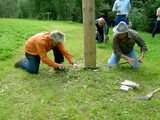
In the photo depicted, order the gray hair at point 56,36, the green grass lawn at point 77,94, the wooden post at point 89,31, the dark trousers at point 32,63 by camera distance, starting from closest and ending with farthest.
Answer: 1. the green grass lawn at point 77,94
2. the gray hair at point 56,36
3. the wooden post at point 89,31
4. the dark trousers at point 32,63

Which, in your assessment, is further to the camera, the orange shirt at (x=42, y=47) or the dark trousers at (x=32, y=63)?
the dark trousers at (x=32, y=63)

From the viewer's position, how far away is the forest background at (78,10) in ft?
50.3

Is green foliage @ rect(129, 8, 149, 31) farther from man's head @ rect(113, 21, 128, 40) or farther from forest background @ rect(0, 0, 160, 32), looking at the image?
man's head @ rect(113, 21, 128, 40)

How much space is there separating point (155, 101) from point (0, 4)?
154ft

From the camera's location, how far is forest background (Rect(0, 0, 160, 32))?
15320mm

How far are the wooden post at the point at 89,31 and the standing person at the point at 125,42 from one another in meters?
0.55

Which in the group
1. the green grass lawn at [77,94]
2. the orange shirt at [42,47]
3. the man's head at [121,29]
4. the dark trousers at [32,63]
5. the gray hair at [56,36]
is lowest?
the green grass lawn at [77,94]

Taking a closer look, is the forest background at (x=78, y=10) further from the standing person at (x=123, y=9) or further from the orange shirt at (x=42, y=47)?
the orange shirt at (x=42, y=47)

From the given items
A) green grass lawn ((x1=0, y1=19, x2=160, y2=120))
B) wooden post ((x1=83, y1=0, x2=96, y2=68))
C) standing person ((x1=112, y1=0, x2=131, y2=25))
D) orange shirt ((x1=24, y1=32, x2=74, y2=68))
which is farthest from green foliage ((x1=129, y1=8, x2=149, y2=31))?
orange shirt ((x1=24, y1=32, x2=74, y2=68))

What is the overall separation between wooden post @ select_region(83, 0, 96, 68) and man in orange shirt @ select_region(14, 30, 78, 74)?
47 centimetres

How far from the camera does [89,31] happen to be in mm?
4141

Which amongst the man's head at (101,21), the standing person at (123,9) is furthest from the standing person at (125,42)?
the man's head at (101,21)

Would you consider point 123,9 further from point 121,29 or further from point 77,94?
point 77,94

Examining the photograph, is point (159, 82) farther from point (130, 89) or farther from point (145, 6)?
point (145, 6)
